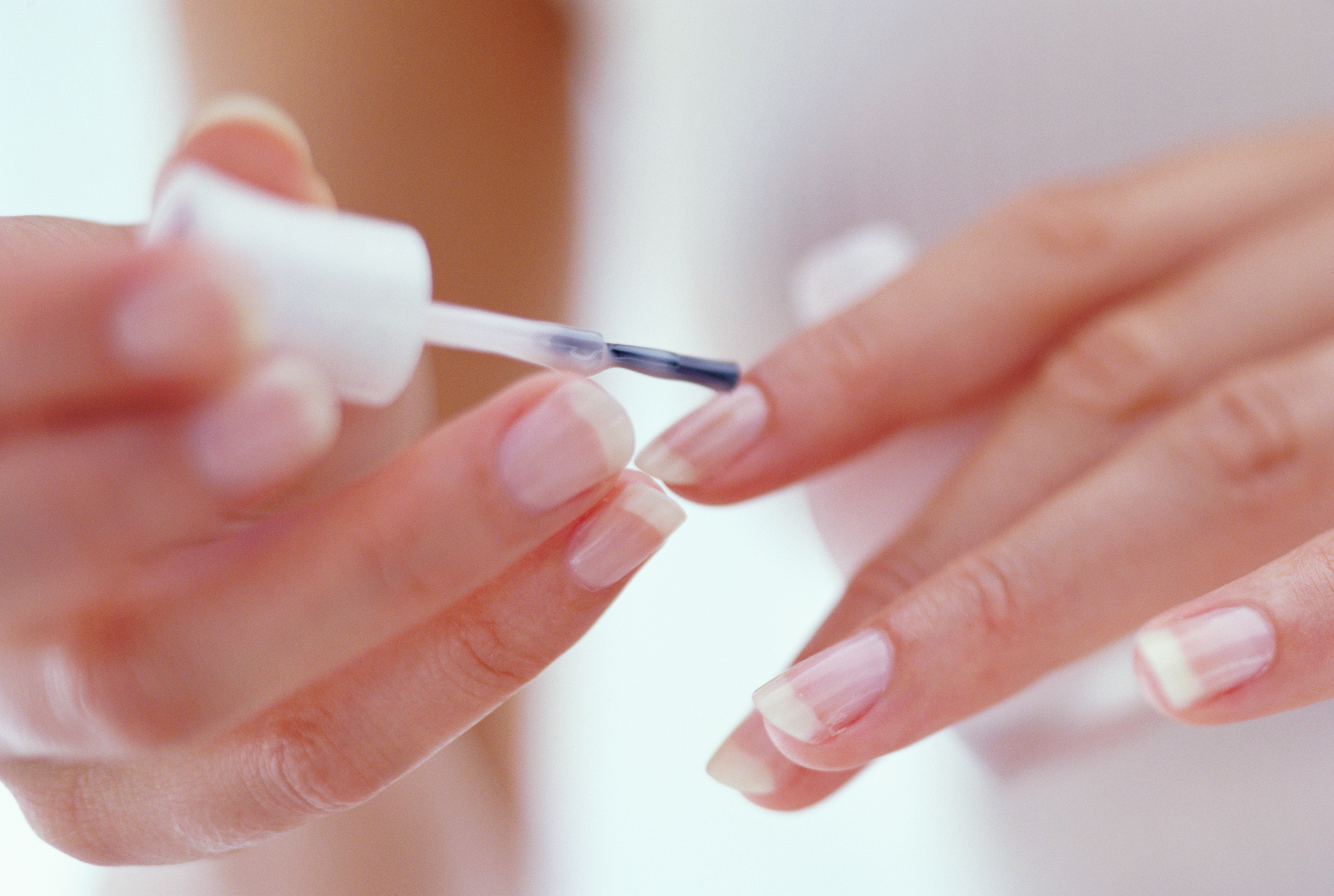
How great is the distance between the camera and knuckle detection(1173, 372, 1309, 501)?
0.65 meters

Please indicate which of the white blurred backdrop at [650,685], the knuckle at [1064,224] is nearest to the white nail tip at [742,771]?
the white blurred backdrop at [650,685]

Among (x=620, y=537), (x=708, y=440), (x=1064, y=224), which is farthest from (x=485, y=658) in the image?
(x=1064, y=224)

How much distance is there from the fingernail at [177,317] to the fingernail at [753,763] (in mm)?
376

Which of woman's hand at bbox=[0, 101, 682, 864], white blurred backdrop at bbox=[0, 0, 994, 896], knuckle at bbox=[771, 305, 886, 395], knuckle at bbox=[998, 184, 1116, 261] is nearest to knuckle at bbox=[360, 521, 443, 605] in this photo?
woman's hand at bbox=[0, 101, 682, 864]

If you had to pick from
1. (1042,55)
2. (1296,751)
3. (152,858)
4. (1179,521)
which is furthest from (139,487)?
(1042,55)

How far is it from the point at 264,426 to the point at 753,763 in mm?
359

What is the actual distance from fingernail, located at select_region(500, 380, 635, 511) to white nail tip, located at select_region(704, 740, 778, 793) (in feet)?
0.82

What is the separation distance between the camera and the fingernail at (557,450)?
395mm

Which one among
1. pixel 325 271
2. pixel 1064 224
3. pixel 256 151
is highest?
pixel 1064 224

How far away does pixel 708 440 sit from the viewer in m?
0.64

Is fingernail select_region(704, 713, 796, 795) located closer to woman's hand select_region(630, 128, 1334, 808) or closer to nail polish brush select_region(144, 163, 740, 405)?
woman's hand select_region(630, 128, 1334, 808)

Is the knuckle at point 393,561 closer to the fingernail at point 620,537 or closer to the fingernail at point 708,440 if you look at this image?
the fingernail at point 620,537

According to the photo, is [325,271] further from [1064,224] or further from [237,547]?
[1064,224]

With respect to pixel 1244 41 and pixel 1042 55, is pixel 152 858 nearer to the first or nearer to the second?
pixel 1042 55
